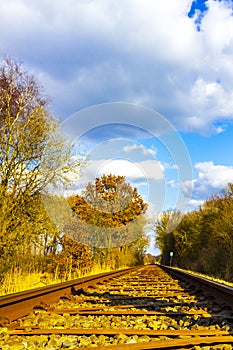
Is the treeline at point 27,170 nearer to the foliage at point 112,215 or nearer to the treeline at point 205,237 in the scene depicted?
the foliage at point 112,215

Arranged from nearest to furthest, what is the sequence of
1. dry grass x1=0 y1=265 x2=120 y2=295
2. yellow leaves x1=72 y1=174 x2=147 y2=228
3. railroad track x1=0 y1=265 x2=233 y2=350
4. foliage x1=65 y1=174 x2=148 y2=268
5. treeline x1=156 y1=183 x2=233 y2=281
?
railroad track x1=0 y1=265 x2=233 y2=350 < dry grass x1=0 y1=265 x2=120 y2=295 < foliage x1=65 y1=174 x2=148 y2=268 < yellow leaves x1=72 y1=174 x2=147 y2=228 < treeline x1=156 y1=183 x2=233 y2=281

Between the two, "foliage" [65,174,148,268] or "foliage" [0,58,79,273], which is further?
"foliage" [65,174,148,268]

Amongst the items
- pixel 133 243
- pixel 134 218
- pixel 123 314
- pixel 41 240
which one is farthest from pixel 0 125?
pixel 133 243

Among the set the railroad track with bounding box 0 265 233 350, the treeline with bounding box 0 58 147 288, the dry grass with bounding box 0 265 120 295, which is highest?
the treeline with bounding box 0 58 147 288

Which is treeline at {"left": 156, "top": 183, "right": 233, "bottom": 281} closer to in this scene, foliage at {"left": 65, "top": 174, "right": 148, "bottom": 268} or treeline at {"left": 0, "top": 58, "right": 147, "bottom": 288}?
foliage at {"left": 65, "top": 174, "right": 148, "bottom": 268}

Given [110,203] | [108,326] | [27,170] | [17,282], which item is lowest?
[17,282]

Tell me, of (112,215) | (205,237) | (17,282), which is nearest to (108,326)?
(17,282)

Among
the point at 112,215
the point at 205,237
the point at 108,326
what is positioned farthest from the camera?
the point at 205,237

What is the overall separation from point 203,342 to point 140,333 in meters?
0.61

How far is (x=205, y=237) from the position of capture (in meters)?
38.1

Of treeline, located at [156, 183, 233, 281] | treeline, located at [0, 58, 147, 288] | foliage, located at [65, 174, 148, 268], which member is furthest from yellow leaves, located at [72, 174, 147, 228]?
treeline, located at [0, 58, 147, 288]

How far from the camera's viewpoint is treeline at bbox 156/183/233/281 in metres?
25.8

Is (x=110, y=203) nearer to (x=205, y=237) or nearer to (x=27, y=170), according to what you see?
(x=205, y=237)

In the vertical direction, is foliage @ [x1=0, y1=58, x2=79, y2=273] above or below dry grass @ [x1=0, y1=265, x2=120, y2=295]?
above
